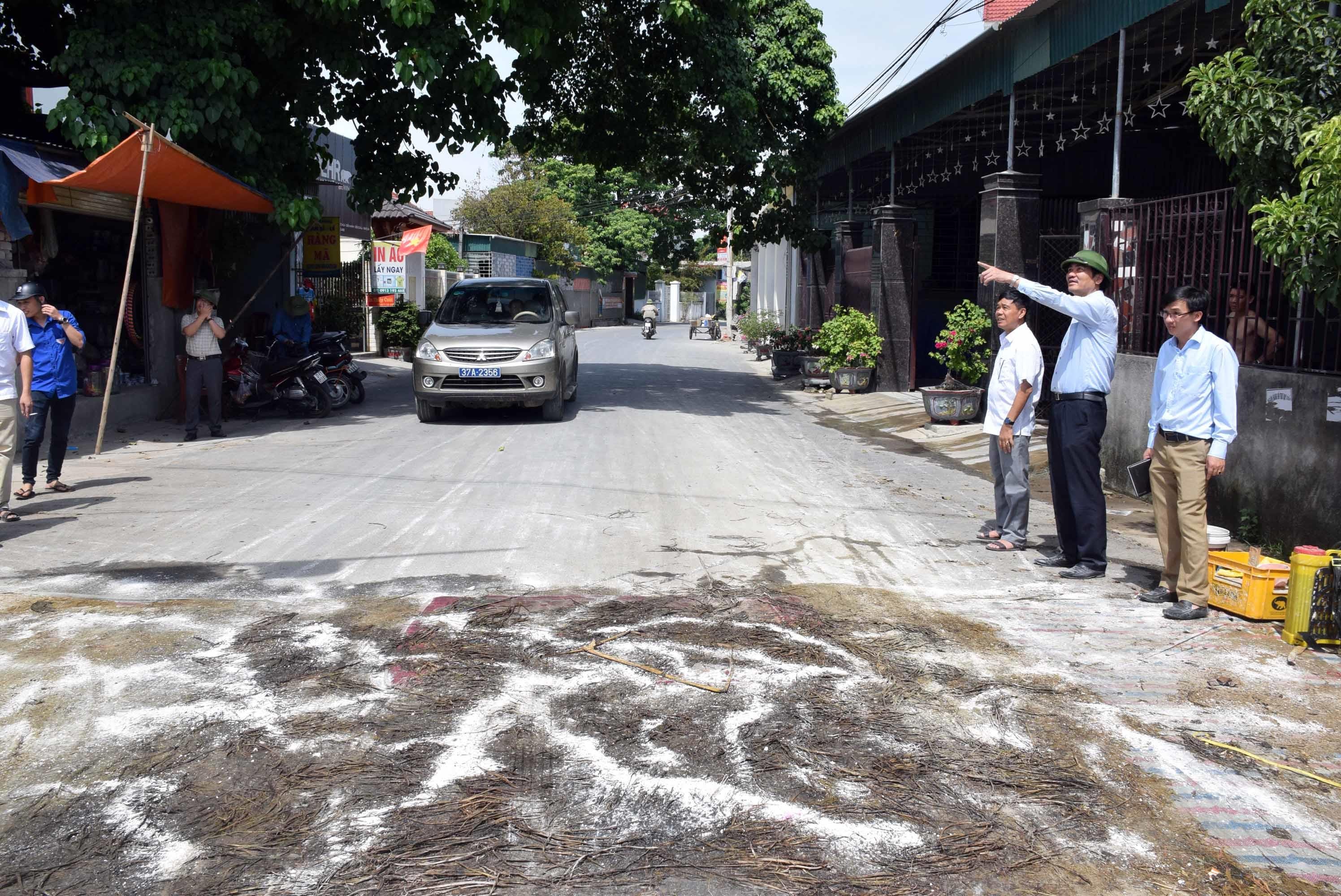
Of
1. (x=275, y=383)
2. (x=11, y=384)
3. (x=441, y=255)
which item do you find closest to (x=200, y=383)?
(x=275, y=383)

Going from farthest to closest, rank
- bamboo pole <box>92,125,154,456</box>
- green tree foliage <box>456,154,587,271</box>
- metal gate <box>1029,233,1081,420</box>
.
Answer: green tree foliage <box>456,154,587,271</box> → metal gate <box>1029,233,1081,420</box> → bamboo pole <box>92,125,154,456</box>

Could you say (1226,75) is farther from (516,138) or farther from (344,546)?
(516,138)

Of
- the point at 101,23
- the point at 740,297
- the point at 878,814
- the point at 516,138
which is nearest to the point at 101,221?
the point at 101,23

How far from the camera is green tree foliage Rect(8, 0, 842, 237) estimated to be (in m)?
11.5

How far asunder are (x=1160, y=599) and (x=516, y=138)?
1477 cm

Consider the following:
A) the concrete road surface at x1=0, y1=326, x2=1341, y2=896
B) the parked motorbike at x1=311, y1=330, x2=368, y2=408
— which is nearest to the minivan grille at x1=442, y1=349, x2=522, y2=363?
the parked motorbike at x1=311, y1=330, x2=368, y2=408

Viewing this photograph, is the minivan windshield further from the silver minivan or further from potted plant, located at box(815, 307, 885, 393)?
potted plant, located at box(815, 307, 885, 393)

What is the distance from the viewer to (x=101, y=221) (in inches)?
520

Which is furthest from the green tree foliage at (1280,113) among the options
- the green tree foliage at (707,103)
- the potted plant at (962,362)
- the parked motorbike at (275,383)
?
the parked motorbike at (275,383)

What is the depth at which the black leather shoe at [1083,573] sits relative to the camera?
6.54 m

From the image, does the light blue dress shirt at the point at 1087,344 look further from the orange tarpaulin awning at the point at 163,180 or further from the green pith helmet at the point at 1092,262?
the orange tarpaulin awning at the point at 163,180

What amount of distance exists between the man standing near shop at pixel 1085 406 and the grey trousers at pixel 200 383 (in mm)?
8856

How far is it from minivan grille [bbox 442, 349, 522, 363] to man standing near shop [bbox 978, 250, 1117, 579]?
25.0 feet

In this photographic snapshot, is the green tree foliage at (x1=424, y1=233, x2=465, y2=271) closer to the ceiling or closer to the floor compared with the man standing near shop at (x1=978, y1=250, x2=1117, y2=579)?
closer to the ceiling
